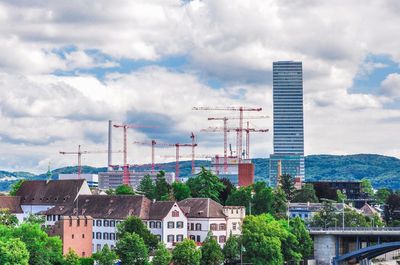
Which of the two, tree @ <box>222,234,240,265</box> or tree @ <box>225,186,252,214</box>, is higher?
tree @ <box>225,186,252,214</box>

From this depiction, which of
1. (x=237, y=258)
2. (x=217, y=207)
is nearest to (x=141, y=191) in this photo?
(x=217, y=207)

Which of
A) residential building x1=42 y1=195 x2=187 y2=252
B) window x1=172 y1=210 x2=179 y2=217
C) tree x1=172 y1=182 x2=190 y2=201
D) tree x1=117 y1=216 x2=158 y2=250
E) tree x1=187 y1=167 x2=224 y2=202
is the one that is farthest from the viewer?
tree x1=187 y1=167 x2=224 y2=202

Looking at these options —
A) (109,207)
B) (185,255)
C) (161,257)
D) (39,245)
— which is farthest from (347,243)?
(39,245)

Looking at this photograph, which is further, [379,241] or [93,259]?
[379,241]

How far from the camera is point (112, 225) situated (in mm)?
122500

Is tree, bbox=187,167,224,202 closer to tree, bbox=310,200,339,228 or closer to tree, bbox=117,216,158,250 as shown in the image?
tree, bbox=310,200,339,228

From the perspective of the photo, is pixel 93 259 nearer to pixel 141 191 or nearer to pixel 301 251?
pixel 301 251

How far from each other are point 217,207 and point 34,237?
1346 inches

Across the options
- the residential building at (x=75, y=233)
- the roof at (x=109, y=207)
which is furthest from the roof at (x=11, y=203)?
the residential building at (x=75, y=233)

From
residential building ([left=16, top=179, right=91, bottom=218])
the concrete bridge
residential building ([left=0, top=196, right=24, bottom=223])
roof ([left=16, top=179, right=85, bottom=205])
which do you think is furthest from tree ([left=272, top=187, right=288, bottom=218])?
residential building ([left=0, top=196, right=24, bottom=223])

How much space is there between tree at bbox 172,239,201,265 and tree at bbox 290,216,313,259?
86.6ft

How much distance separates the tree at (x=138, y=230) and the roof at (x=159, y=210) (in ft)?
26.7

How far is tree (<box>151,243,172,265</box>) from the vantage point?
104 meters

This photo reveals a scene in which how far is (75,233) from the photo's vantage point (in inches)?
4385
